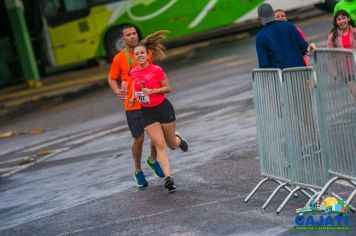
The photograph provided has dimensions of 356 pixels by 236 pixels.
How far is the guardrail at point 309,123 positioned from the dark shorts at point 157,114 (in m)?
1.63

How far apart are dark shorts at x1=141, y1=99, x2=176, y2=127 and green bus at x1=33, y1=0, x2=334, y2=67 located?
1829cm

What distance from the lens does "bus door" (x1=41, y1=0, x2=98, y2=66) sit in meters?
30.1

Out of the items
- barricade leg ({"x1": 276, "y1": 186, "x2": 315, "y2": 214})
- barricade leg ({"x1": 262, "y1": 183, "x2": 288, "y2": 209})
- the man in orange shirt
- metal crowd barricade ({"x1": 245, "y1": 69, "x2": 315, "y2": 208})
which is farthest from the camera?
the man in orange shirt

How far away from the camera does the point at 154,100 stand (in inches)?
458

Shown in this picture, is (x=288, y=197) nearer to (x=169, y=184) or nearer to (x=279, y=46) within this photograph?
(x=279, y=46)

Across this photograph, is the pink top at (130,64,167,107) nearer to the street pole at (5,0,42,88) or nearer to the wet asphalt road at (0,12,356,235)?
the wet asphalt road at (0,12,356,235)

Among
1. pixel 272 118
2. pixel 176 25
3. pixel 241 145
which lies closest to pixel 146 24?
pixel 176 25

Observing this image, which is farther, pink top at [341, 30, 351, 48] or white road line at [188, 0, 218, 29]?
white road line at [188, 0, 218, 29]

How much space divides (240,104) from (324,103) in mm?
8901

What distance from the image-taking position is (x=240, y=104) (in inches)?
712

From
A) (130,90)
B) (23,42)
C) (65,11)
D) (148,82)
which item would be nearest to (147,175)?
(130,90)

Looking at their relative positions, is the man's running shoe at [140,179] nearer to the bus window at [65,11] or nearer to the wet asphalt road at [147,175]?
the wet asphalt road at [147,175]

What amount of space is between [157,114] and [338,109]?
3.10 m
